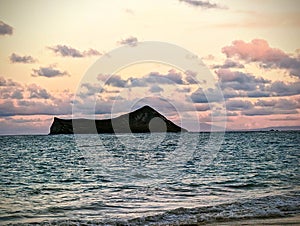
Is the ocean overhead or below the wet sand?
below

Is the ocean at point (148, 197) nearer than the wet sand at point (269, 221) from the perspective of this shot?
No

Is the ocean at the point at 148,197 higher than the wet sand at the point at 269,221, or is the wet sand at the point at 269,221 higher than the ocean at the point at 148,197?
the wet sand at the point at 269,221

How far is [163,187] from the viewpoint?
84.7 ft

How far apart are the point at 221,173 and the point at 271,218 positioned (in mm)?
18263

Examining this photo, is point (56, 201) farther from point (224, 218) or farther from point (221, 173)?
point (221, 173)

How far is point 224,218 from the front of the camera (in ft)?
54.0

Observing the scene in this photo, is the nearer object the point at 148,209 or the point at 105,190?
the point at 148,209

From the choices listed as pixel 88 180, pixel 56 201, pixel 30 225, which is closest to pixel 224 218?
pixel 30 225

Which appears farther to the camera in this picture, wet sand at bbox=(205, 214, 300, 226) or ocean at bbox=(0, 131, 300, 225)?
ocean at bbox=(0, 131, 300, 225)

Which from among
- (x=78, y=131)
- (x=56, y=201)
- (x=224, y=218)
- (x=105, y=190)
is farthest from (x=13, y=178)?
(x=78, y=131)

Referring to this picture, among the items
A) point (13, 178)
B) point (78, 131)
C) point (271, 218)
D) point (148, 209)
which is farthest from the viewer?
point (78, 131)

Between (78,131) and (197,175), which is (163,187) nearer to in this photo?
(197,175)

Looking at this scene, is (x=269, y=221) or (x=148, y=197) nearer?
(x=269, y=221)

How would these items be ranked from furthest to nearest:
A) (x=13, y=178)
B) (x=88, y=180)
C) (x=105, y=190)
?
(x=13, y=178)
(x=88, y=180)
(x=105, y=190)
